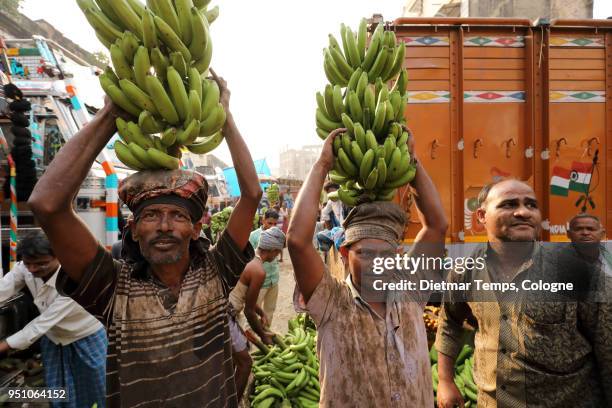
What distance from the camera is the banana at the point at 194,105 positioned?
160 centimetres

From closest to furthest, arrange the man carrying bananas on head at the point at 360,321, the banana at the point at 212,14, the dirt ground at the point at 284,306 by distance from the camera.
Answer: the man carrying bananas on head at the point at 360,321 → the banana at the point at 212,14 → the dirt ground at the point at 284,306

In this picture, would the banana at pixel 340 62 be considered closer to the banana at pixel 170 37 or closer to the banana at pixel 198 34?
the banana at pixel 198 34

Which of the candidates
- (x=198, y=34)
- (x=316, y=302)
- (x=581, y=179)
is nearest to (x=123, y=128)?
(x=198, y=34)

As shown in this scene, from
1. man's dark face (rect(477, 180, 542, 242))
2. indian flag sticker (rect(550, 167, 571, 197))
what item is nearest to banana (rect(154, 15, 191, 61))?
man's dark face (rect(477, 180, 542, 242))

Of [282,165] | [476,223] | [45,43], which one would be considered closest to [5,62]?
[45,43]

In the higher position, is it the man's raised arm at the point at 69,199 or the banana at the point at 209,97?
the banana at the point at 209,97

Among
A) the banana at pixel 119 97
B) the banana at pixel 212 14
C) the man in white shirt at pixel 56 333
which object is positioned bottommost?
the man in white shirt at pixel 56 333

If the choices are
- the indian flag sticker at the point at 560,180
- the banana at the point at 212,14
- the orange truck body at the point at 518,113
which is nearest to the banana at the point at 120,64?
the banana at the point at 212,14

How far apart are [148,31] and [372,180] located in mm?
1239

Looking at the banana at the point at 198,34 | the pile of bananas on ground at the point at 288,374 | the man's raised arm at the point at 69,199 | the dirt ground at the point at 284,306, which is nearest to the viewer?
the man's raised arm at the point at 69,199

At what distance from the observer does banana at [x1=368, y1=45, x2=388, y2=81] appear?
7.13 ft

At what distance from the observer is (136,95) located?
1.57 metres

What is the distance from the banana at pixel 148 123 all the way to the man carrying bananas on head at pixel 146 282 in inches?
5.8

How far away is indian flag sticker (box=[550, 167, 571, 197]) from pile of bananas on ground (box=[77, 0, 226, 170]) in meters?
4.21
